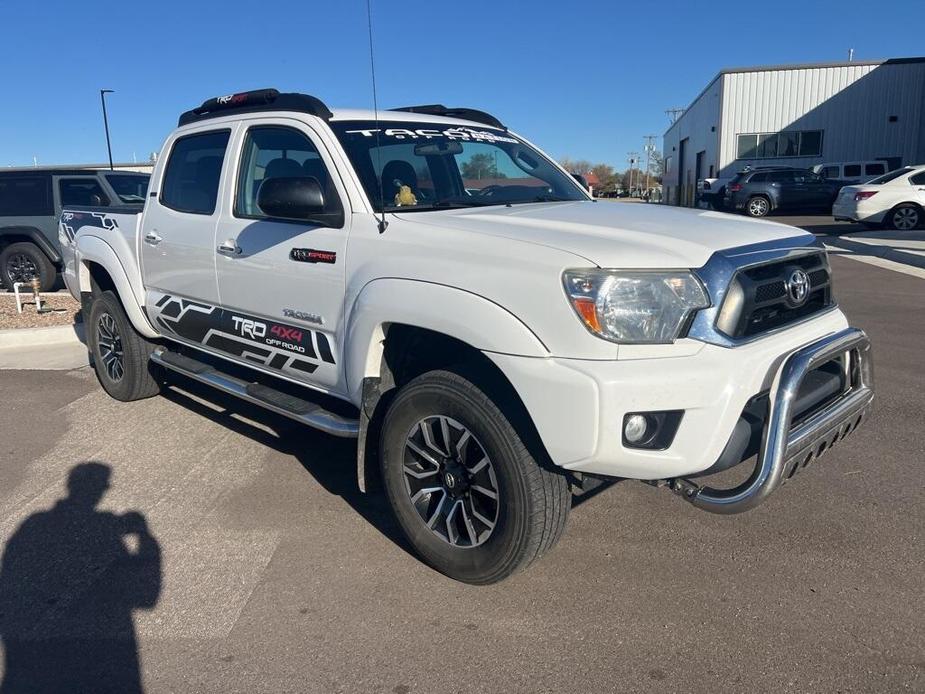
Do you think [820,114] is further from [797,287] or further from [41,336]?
[797,287]

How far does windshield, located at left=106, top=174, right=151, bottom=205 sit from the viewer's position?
10.9 meters

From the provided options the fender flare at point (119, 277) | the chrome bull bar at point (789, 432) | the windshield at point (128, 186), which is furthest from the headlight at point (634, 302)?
the windshield at point (128, 186)

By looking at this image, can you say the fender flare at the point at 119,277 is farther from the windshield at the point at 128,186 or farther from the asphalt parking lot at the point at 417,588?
the windshield at the point at 128,186

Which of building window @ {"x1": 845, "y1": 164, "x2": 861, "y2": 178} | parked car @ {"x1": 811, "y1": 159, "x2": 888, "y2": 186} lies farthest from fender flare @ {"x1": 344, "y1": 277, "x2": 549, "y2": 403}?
building window @ {"x1": 845, "y1": 164, "x2": 861, "y2": 178}

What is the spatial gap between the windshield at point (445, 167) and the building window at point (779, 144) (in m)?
34.5

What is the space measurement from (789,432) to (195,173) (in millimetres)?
3817

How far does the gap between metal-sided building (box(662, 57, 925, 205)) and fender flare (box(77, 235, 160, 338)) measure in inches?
1366

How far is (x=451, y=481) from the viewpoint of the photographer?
3158mm

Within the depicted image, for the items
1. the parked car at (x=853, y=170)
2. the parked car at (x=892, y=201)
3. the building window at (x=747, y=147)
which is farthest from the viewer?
the building window at (x=747, y=147)

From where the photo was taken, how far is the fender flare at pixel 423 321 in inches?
109

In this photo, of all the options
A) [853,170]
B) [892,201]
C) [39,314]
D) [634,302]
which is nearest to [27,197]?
[39,314]

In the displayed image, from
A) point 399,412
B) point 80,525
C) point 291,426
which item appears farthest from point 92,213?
point 399,412

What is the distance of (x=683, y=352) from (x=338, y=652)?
1.70 meters

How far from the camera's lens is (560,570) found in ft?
11.0
